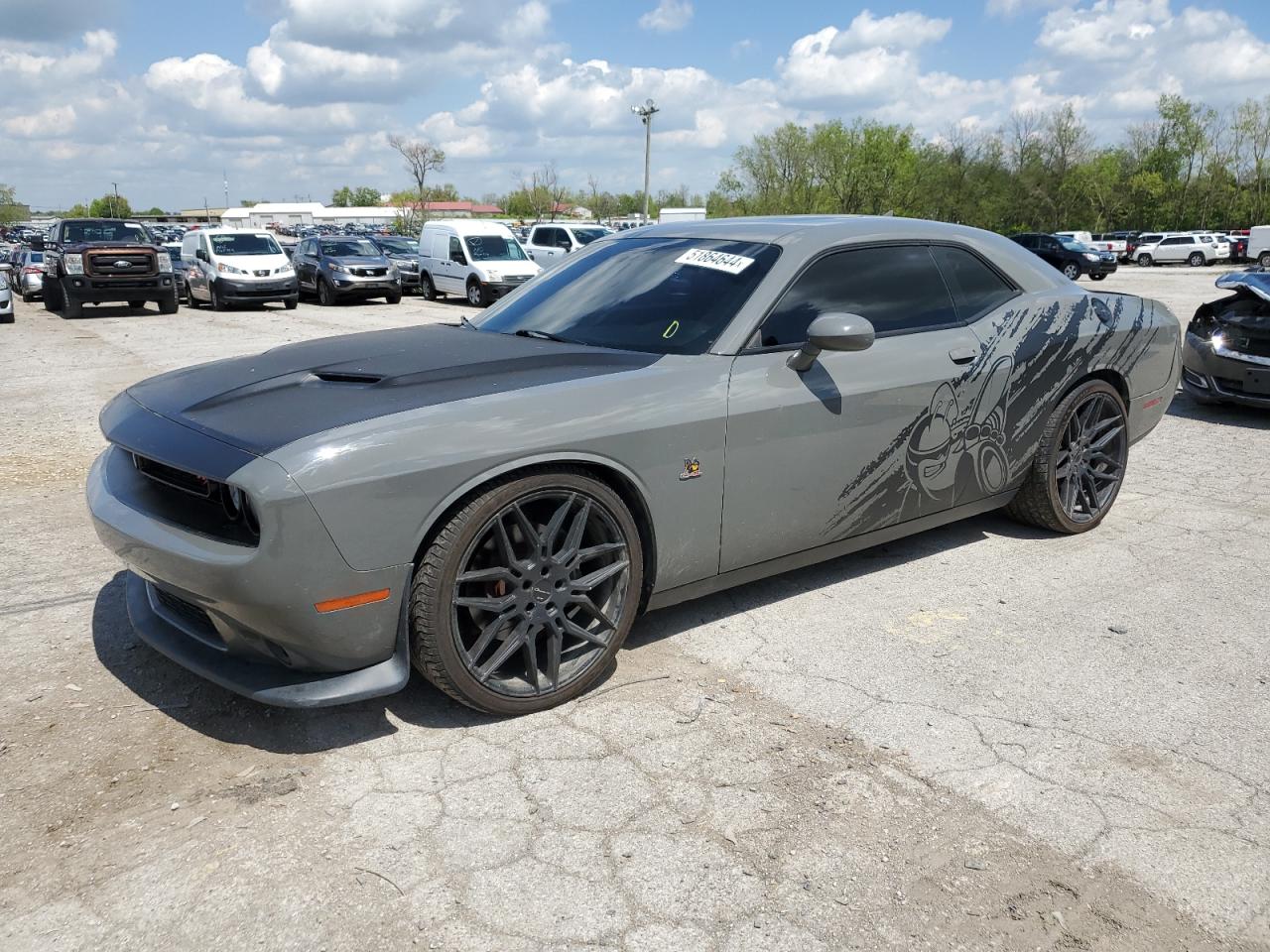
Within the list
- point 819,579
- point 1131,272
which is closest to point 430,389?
point 819,579

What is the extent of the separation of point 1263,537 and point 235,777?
4994 mm

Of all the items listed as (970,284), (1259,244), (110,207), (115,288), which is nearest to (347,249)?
(115,288)

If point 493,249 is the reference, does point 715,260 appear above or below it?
above

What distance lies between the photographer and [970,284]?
4488 millimetres

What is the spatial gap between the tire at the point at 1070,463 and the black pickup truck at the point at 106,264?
18814 millimetres

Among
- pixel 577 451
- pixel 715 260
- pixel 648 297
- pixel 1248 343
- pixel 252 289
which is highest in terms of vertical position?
pixel 715 260

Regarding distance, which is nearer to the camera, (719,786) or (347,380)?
(719,786)

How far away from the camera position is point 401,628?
2877 mm

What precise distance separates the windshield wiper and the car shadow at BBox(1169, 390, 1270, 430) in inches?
267

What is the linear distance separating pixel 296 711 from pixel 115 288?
61.7 ft

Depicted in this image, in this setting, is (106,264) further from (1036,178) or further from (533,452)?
(1036,178)

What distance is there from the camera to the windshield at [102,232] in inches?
757

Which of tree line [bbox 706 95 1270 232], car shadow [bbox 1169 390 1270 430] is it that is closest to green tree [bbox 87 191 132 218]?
tree line [bbox 706 95 1270 232]

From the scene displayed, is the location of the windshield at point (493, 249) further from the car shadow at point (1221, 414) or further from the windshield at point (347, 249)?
the car shadow at point (1221, 414)
